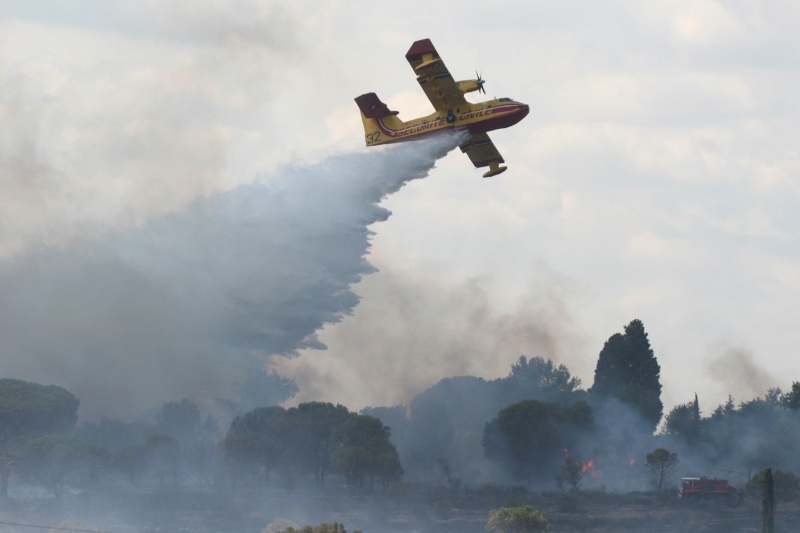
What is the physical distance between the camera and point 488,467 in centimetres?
8750

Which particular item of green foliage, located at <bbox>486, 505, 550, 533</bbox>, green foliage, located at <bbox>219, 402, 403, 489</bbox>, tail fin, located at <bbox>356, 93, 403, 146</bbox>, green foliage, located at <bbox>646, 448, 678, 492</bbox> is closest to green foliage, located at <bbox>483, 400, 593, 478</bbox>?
green foliage, located at <bbox>646, 448, 678, 492</bbox>

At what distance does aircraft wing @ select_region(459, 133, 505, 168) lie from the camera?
211ft

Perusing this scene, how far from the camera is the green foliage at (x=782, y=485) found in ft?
252

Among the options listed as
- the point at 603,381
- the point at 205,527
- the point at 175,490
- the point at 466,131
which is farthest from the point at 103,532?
the point at 603,381

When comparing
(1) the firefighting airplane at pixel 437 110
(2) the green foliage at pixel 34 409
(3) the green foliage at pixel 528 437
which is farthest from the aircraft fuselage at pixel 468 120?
(2) the green foliage at pixel 34 409

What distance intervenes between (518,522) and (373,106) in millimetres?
21138

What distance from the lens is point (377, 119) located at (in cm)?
6281

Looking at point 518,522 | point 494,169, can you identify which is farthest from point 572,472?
point 494,169

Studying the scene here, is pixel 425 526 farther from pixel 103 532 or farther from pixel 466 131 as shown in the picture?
pixel 466 131

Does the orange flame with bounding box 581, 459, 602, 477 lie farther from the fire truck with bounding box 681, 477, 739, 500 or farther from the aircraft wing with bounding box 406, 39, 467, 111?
the aircraft wing with bounding box 406, 39, 467, 111

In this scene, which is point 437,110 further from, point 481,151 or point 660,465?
point 660,465

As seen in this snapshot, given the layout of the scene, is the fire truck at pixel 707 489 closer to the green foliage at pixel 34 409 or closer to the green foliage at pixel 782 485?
the green foliage at pixel 782 485

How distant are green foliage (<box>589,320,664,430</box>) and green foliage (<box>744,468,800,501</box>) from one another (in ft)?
78.7

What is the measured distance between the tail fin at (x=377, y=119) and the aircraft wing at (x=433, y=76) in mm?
3074
